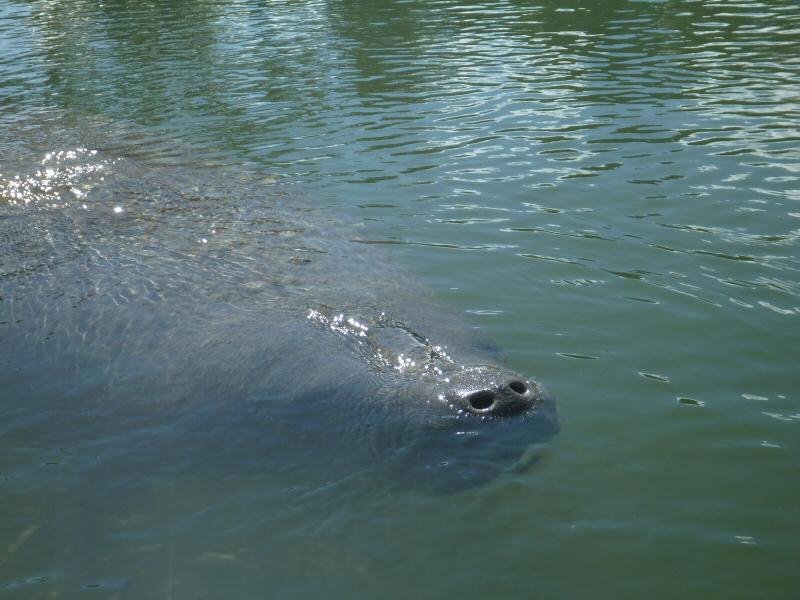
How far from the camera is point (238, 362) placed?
5.44 metres

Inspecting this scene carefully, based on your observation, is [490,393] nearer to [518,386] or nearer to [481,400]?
[481,400]

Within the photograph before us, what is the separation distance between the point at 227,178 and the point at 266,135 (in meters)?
2.91

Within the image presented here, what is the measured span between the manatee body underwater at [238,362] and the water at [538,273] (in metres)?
0.22

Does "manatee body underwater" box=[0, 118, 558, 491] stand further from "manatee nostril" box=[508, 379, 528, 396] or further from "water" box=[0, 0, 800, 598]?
"water" box=[0, 0, 800, 598]

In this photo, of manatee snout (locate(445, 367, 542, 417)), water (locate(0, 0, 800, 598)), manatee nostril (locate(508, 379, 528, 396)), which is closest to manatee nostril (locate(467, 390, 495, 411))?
manatee snout (locate(445, 367, 542, 417))

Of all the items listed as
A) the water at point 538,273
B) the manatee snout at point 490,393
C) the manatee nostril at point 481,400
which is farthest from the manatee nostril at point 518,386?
the water at point 538,273

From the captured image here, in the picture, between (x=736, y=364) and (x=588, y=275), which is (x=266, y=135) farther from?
(x=736, y=364)

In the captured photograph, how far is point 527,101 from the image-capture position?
13.4 metres

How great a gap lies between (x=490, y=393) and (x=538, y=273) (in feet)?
10.4

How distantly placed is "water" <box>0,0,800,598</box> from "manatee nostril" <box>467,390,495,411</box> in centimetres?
43

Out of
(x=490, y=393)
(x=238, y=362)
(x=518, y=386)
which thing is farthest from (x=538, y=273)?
(x=238, y=362)

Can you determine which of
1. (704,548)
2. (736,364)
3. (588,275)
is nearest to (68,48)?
(588,275)

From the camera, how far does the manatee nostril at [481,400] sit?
193 inches

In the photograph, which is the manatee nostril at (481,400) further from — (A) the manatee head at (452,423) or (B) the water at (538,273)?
(B) the water at (538,273)
